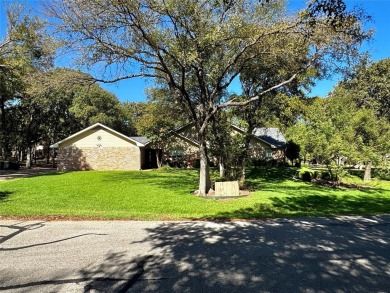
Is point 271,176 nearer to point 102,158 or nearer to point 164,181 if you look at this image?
point 164,181

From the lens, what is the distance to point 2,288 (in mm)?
4215

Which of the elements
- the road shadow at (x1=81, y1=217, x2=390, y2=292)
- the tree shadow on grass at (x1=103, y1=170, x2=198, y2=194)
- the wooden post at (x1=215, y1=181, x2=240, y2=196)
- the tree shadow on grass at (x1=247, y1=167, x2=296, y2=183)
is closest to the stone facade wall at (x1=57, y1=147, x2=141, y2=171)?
the tree shadow on grass at (x1=103, y1=170, x2=198, y2=194)

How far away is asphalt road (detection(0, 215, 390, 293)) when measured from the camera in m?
4.39

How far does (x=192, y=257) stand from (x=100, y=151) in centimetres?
2618

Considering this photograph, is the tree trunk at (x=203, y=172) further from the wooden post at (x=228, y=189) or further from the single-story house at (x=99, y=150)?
the single-story house at (x=99, y=150)

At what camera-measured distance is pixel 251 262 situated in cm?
528

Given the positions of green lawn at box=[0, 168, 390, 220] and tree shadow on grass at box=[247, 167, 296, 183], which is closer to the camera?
green lawn at box=[0, 168, 390, 220]

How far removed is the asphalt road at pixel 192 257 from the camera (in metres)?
4.39

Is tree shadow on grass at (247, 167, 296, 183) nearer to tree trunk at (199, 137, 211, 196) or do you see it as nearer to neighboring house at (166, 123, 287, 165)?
neighboring house at (166, 123, 287, 165)

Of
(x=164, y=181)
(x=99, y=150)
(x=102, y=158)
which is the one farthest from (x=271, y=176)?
(x=99, y=150)

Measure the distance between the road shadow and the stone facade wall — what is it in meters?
22.7

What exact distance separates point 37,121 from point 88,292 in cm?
4173

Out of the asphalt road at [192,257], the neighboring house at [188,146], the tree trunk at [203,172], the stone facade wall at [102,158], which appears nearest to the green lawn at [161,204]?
the tree trunk at [203,172]

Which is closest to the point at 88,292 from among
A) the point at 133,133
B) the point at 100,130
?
the point at 100,130
